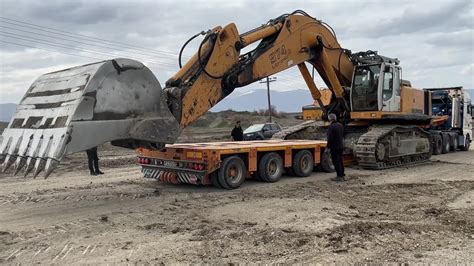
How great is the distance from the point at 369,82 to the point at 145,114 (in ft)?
28.6

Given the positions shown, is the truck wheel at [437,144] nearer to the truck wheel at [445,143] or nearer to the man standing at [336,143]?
the truck wheel at [445,143]

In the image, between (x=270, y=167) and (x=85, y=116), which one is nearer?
(x=85, y=116)

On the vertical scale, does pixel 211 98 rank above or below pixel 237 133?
above

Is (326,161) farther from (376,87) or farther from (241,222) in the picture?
(241,222)

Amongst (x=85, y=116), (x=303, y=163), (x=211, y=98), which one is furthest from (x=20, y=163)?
(x=303, y=163)

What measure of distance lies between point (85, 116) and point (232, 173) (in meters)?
4.15

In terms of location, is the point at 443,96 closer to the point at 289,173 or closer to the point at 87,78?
A: the point at 289,173

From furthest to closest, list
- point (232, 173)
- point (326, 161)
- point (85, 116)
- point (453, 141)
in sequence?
point (453, 141) < point (326, 161) < point (232, 173) < point (85, 116)

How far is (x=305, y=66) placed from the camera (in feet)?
47.9

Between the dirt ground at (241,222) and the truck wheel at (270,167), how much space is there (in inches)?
11.2

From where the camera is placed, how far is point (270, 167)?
40.3 feet

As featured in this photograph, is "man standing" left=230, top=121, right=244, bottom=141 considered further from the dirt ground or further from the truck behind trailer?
the truck behind trailer

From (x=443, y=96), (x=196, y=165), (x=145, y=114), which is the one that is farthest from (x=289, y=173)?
(x=443, y=96)

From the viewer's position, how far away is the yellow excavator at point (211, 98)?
833 centimetres
